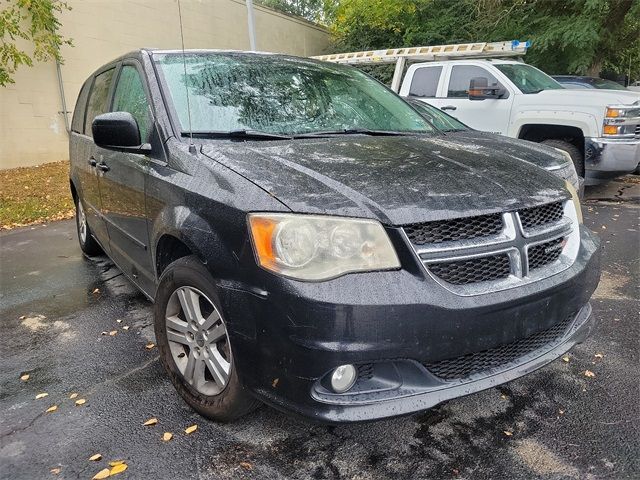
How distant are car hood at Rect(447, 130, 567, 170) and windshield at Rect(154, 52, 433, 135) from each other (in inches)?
13.5

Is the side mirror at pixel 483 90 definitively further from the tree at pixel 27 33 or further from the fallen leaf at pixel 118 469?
the tree at pixel 27 33

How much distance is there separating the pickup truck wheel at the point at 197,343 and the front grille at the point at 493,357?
830 millimetres

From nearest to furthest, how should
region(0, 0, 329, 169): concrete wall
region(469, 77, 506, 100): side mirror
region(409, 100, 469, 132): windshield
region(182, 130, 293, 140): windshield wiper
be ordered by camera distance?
region(182, 130, 293, 140): windshield wiper
region(409, 100, 469, 132): windshield
region(469, 77, 506, 100): side mirror
region(0, 0, 329, 169): concrete wall

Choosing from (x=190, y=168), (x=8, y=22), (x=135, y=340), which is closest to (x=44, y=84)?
(x=8, y=22)

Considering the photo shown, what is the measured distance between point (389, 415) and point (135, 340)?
7.01 feet

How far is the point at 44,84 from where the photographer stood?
33.4 ft

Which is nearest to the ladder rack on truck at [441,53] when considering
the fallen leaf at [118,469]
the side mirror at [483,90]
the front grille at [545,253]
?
the side mirror at [483,90]

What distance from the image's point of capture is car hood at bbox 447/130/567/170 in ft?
9.23

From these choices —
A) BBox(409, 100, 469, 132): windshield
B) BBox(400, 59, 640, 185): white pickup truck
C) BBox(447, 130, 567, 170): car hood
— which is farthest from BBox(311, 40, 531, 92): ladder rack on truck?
BBox(447, 130, 567, 170): car hood

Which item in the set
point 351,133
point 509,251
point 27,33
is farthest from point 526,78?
point 27,33

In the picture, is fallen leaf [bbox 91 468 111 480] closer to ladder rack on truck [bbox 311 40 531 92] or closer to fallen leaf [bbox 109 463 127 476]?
fallen leaf [bbox 109 463 127 476]

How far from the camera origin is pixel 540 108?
23.9 feet

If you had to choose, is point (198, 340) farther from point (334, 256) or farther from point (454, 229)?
point (454, 229)

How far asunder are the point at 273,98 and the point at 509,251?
164cm
